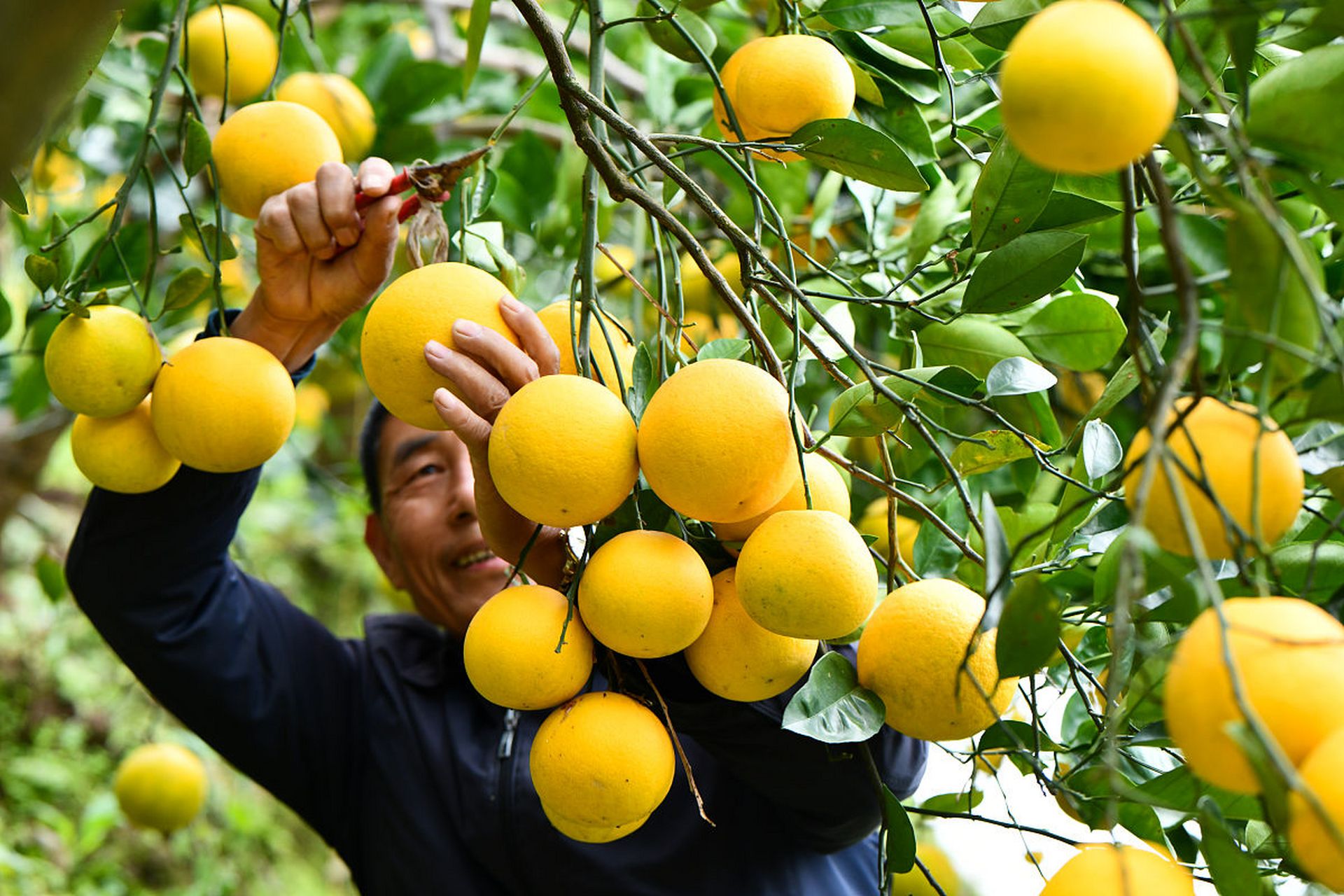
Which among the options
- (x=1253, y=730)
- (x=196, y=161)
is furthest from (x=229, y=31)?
(x=1253, y=730)

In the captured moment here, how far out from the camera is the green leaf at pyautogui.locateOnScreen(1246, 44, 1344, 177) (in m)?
0.45

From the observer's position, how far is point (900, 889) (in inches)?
37.3

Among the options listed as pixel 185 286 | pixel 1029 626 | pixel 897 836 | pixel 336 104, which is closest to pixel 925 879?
pixel 897 836

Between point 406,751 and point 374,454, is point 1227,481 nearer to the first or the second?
point 406,751

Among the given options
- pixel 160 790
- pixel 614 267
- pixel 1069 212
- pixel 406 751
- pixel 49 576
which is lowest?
pixel 160 790

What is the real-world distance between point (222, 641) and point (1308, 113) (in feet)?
4.16

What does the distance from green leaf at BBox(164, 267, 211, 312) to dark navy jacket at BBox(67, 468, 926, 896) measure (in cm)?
30

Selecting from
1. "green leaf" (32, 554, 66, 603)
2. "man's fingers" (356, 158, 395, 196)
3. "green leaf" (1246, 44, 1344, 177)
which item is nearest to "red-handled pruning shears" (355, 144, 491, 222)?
"man's fingers" (356, 158, 395, 196)

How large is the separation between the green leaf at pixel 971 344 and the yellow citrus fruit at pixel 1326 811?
1.73ft

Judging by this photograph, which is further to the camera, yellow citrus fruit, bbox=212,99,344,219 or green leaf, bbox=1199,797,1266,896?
yellow citrus fruit, bbox=212,99,344,219

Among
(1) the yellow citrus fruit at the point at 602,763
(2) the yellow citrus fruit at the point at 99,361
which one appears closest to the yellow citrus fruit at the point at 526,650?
(1) the yellow citrus fruit at the point at 602,763

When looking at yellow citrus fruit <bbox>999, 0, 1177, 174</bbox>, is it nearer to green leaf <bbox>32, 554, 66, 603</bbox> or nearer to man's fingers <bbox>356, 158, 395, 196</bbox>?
man's fingers <bbox>356, 158, 395, 196</bbox>

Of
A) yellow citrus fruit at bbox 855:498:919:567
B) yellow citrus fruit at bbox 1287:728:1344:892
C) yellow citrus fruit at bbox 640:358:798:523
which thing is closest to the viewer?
yellow citrus fruit at bbox 1287:728:1344:892

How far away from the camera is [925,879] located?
0.91 m
